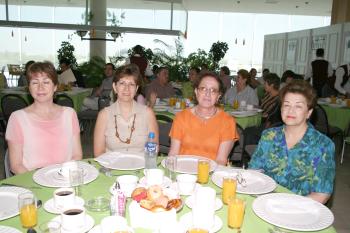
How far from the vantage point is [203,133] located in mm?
2652

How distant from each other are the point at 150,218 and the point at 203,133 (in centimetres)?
141

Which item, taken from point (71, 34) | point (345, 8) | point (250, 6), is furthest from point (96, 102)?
point (250, 6)

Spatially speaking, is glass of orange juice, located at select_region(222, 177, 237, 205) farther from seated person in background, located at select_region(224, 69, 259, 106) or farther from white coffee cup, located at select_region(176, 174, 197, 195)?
seated person in background, located at select_region(224, 69, 259, 106)

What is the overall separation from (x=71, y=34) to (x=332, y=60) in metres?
9.16

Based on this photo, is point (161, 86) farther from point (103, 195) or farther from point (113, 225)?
point (113, 225)

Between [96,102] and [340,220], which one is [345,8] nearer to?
[96,102]

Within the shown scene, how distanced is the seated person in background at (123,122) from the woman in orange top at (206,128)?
27cm

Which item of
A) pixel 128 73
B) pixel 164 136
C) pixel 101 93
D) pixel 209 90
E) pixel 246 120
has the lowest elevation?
pixel 164 136

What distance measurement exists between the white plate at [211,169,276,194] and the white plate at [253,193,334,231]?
0.29 feet

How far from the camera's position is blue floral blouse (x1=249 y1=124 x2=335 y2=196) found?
6.66ft

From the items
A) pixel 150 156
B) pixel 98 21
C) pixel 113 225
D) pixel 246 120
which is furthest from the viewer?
pixel 98 21

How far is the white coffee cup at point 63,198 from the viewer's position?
4.71ft

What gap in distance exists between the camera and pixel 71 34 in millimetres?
12766

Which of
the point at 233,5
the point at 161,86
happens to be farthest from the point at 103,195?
the point at 233,5
